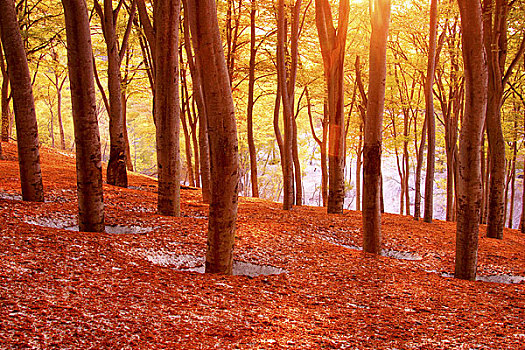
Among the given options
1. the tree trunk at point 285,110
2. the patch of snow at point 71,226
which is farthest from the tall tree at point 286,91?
the patch of snow at point 71,226

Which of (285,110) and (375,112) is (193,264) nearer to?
(375,112)

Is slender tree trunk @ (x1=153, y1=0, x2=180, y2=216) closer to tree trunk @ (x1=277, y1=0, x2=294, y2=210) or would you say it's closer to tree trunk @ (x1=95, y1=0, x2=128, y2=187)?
tree trunk @ (x1=95, y1=0, x2=128, y2=187)

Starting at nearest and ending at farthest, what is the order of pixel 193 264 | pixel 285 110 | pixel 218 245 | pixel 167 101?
pixel 218 245
pixel 193 264
pixel 167 101
pixel 285 110

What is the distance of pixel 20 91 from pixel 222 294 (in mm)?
4944

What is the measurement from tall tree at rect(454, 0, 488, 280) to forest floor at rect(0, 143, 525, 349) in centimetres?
40

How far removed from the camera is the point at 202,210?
7.86 meters

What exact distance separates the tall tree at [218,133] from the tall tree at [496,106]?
8280mm

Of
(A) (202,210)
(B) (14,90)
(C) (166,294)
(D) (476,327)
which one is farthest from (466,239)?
(B) (14,90)

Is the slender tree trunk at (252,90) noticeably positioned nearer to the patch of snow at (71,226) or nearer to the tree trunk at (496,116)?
the tree trunk at (496,116)

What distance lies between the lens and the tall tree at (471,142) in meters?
4.60

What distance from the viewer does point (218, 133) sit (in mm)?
3789

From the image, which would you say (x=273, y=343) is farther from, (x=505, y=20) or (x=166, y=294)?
(x=505, y=20)

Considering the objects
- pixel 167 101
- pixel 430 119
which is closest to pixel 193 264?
pixel 167 101

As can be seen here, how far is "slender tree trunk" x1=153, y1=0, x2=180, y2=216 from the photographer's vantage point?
6.00 metres
